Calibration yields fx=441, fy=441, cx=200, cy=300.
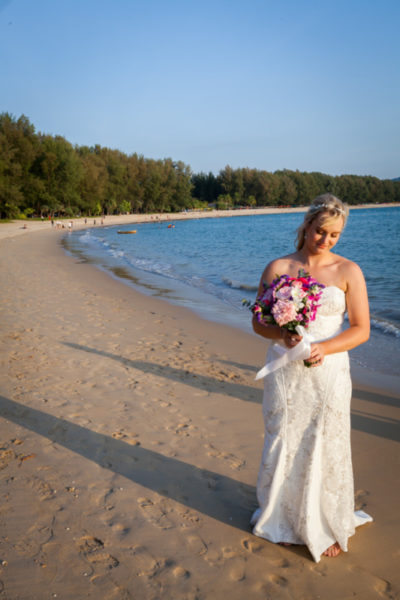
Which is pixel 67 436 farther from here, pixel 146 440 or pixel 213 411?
pixel 213 411

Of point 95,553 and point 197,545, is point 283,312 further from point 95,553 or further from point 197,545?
point 95,553

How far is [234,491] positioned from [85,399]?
2486 millimetres

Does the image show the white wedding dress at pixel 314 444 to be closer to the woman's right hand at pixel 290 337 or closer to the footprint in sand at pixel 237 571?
the woman's right hand at pixel 290 337

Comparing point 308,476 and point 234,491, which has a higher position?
point 308,476

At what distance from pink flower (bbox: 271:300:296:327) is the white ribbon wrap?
4.8 inches

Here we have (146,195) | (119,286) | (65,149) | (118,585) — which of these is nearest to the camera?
(118,585)

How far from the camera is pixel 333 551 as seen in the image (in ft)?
9.80

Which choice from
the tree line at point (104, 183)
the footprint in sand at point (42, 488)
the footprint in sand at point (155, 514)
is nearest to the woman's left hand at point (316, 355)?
the footprint in sand at point (155, 514)

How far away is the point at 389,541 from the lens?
3164 millimetres

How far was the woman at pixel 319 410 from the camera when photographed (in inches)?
112

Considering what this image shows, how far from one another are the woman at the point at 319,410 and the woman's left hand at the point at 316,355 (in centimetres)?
9

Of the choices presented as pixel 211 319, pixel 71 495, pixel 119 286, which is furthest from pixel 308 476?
pixel 119 286

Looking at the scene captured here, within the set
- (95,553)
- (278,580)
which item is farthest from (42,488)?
(278,580)

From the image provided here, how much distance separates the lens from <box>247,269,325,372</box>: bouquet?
2.60m
